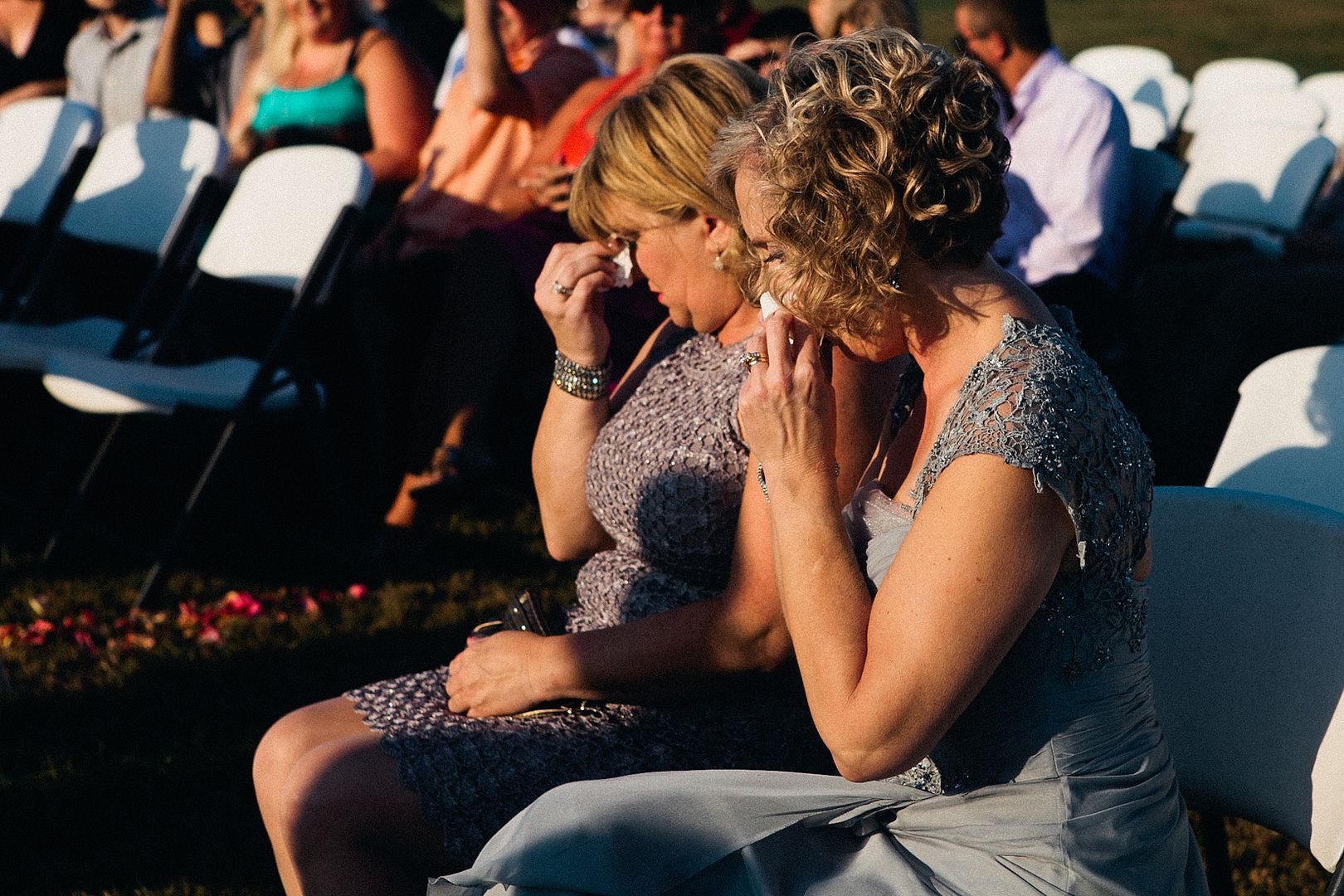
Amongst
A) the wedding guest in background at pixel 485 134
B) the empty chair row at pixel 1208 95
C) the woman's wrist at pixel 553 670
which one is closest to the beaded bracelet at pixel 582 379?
the woman's wrist at pixel 553 670

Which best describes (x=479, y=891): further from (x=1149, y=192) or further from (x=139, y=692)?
(x=1149, y=192)

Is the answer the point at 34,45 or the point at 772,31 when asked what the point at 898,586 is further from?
the point at 34,45

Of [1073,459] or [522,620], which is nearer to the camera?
[1073,459]

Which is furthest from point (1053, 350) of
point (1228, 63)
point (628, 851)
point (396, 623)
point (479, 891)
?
point (1228, 63)

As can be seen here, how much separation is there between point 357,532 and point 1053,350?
328 centimetres

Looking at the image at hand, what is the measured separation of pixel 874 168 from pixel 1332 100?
771 cm

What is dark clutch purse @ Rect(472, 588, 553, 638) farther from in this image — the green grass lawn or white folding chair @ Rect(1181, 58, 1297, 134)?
white folding chair @ Rect(1181, 58, 1297, 134)

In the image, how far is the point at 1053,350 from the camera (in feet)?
5.00

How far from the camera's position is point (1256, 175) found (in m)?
6.00

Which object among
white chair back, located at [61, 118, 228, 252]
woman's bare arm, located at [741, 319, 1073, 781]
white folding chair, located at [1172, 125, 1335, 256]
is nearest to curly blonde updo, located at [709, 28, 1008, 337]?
woman's bare arm, located at [741, 319, 1073, 781]

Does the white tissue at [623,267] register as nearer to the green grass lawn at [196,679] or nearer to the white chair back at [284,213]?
the green grass lawn at [196,679]

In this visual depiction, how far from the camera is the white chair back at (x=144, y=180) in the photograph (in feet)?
15.8

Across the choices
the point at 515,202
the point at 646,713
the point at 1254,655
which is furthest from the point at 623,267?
the point at 515,202

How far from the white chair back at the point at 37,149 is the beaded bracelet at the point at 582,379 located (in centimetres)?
371
